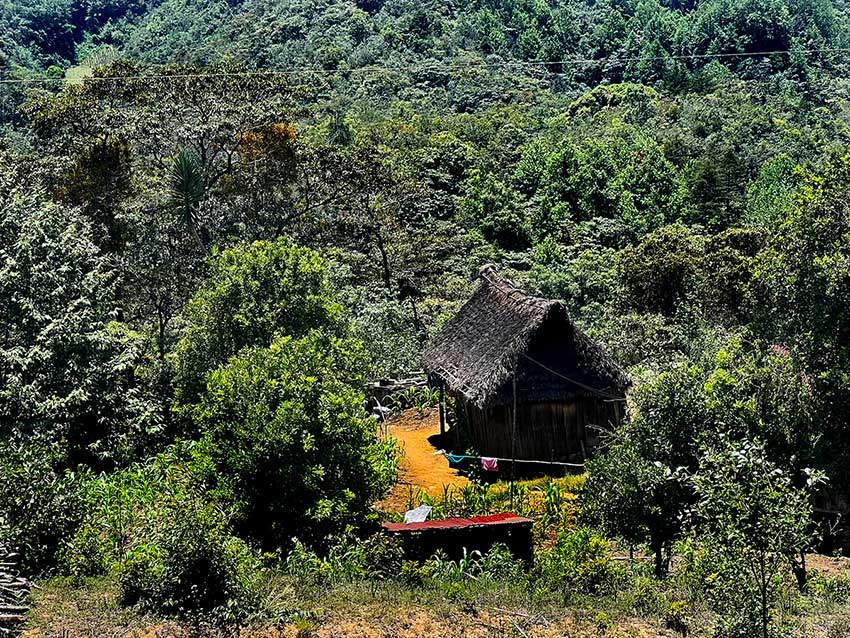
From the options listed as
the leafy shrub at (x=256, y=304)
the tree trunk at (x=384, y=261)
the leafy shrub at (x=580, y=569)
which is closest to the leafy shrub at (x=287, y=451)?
the leafy shrub at (x=580, y=569)

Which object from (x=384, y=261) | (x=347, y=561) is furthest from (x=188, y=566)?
(x=384, y=261)

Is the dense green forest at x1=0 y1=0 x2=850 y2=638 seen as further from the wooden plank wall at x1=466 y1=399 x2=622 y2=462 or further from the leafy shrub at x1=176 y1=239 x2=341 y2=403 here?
the wooden plank wall at x1=466 y1=399 x2=622 y2=462

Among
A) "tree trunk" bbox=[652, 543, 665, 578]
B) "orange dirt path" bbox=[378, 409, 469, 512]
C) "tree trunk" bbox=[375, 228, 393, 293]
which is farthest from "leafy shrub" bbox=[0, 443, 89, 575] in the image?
"tree trunk" bbox=[375, 228, 393, 293]

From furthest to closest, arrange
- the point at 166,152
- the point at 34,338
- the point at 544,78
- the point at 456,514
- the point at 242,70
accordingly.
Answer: the point at 544,78 < the point at 242,70 < the point at 166,152 < the point at 34,338 < the point at 456,514

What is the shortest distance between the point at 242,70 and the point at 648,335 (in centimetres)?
1691

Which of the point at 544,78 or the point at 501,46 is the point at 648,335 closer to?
the point at 544,78

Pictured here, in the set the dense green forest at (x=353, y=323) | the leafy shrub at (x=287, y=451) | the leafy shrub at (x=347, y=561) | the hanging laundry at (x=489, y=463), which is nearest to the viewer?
the dense green forest at (x=353, y=323)

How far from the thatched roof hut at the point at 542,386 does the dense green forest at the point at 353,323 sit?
7.21 feet

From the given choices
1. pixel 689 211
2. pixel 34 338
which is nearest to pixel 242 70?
pixel 34 338

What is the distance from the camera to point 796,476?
1295 cm

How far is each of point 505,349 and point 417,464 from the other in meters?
4.01

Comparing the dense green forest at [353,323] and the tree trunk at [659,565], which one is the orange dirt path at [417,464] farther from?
the tree trunk at [659,565]

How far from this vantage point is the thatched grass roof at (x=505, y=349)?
63.7 feet

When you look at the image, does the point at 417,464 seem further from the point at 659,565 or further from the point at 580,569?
the point at 580,569
